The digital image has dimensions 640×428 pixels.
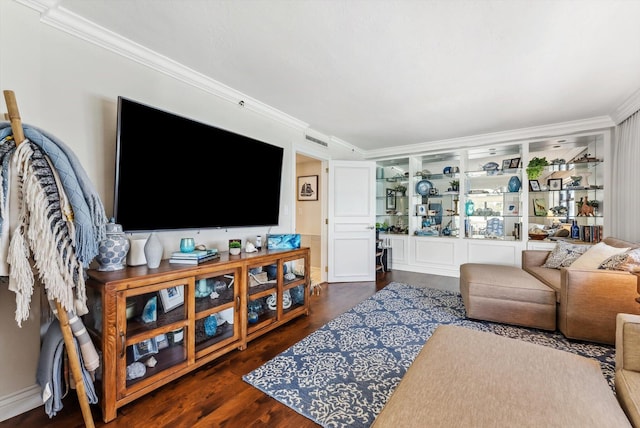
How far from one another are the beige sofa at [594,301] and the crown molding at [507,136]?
7.84 feet

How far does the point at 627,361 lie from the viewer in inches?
45.0

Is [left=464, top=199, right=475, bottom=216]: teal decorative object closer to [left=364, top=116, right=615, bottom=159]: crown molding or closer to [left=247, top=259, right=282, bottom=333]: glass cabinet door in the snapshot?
[left=364, top=116, right=615, bottom=159]: crown molding

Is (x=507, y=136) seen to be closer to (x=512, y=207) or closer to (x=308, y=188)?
(x=512, y=207)

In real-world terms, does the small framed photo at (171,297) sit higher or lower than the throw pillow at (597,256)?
lower

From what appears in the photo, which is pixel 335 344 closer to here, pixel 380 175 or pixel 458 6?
pixel 458 6

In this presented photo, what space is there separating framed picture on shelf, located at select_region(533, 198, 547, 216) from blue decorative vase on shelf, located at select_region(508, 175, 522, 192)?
290mm

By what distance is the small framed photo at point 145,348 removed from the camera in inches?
64.4

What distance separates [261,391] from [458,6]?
2.61 meters

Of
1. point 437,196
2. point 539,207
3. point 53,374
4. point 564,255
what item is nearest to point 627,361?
point 564,255

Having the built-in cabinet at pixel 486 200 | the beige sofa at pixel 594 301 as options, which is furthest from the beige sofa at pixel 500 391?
the built-in cabinet at pixel 486 200

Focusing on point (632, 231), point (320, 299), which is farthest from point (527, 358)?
point (632, 231)

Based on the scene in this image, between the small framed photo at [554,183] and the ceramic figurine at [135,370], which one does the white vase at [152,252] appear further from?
the small framed photo at [554,183]

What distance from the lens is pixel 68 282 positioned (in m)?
1.28

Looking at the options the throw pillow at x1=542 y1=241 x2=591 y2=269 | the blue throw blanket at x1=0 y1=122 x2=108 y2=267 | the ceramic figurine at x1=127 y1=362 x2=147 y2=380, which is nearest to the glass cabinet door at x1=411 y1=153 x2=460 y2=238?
the throw pillow at x1=542 y1=241 x2=591 y2=269
